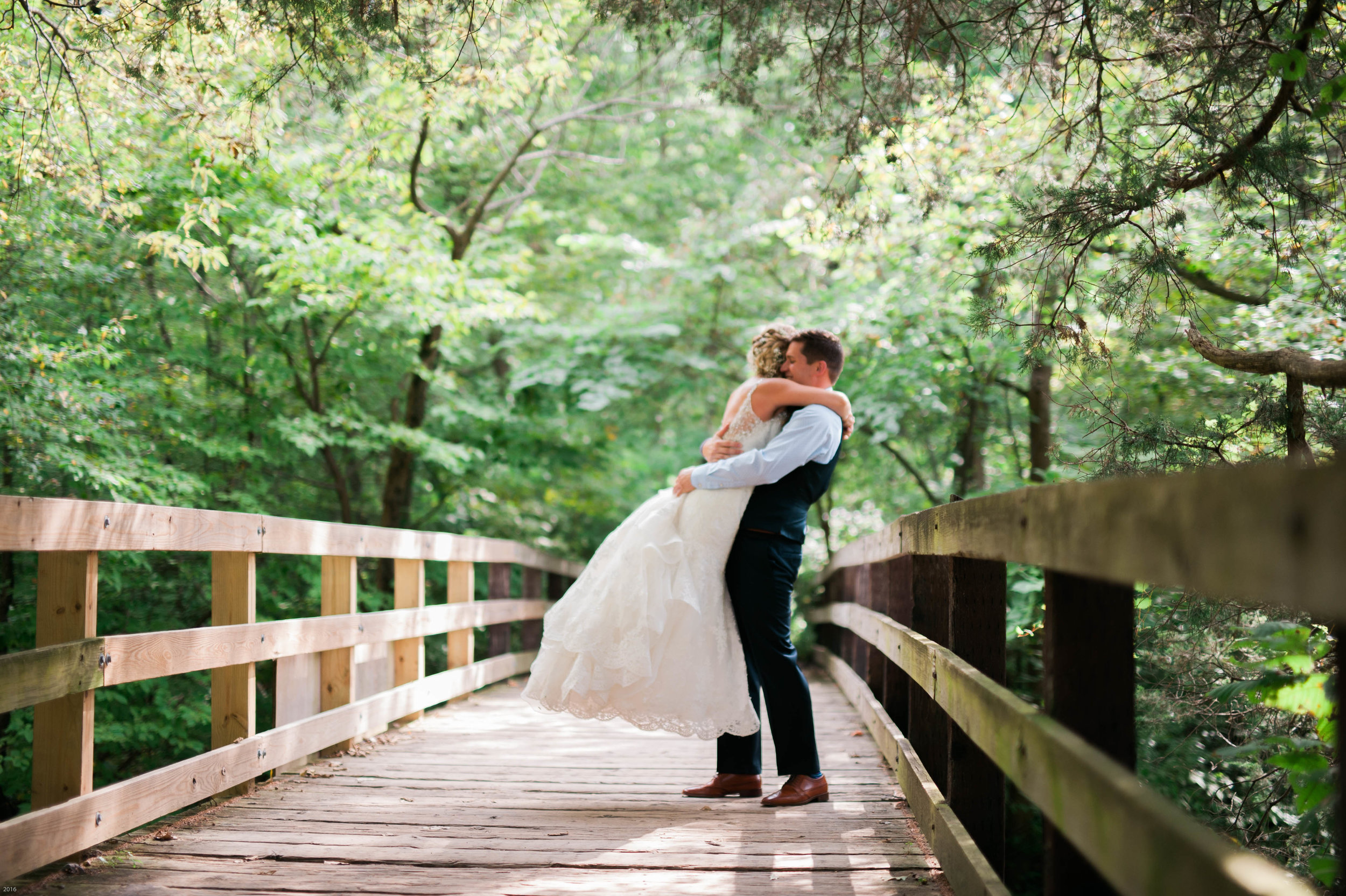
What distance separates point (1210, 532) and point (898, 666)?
2750 mm

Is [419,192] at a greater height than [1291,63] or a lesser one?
greater

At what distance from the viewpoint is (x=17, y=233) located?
5672 millimetres

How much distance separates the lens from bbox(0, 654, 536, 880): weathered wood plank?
2.29 m

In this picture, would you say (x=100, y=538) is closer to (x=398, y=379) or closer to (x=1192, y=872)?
(x=1192, y=872)

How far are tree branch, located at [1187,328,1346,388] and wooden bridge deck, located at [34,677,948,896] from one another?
177cm

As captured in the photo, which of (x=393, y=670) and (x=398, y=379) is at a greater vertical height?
(x=398, y=379)

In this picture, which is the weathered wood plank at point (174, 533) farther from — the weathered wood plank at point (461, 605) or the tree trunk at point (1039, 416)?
the tree trunk at point (1039, 416)

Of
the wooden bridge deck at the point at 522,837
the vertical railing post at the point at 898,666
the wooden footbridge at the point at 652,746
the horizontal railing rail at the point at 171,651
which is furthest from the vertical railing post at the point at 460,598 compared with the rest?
the vertical railing post at the point at 898,666

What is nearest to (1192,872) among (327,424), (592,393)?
(592,393)

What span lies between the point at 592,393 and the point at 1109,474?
5924mm

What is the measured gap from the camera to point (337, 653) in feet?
13.9

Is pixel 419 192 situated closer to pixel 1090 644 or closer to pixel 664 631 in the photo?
pixel 664 631

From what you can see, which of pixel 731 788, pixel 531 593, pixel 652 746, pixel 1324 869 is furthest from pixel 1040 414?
pixel 1324 869

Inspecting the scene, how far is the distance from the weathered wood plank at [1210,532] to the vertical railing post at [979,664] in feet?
2.36
